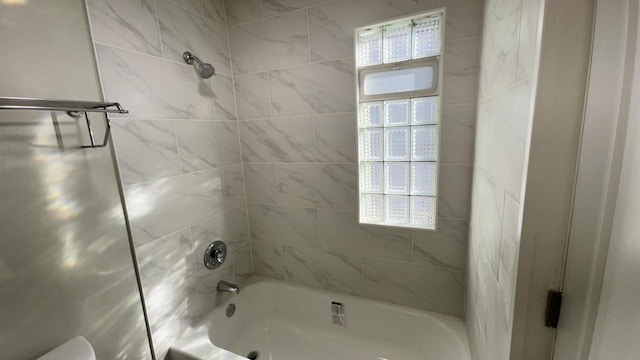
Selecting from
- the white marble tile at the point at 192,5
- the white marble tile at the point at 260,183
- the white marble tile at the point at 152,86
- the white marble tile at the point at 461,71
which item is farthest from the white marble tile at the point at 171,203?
the white marble tile at the point at 461,71

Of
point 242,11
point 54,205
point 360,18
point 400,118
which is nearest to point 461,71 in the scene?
point 400,118

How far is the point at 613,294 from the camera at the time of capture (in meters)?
0.46

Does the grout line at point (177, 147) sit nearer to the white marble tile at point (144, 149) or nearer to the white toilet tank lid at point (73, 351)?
the white marble tile at point (144, 149)

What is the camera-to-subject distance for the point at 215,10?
1.55 meters

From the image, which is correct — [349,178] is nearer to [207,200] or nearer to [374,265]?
[374,265]

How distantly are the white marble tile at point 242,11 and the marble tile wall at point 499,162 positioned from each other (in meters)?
1.25

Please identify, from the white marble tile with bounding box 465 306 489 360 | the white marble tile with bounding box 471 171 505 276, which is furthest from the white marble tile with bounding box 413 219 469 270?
the white marble tile with bounding box 465 306 489 360

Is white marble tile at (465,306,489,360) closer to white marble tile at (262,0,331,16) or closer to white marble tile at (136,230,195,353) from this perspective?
white marble tile at (136,230,195,353)

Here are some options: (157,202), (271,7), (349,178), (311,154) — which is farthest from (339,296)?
(271,7)

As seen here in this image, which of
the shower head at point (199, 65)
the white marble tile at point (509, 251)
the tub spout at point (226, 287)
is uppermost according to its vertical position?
the shower head at point (199, 65)

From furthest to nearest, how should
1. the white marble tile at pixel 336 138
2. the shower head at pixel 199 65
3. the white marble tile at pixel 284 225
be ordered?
1. the white marble tile at pixel 284 225
2. the white marble tile at pixel 336 138
3. the shower head at pixel 199 65

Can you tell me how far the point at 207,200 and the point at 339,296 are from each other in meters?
1.08

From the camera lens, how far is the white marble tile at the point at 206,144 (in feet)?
4.49

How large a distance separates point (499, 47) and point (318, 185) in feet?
3.61
